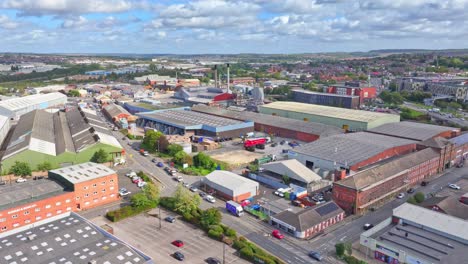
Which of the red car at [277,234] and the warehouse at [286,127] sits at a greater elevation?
the warehouse at [286,127]

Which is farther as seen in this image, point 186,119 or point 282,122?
point 186,119

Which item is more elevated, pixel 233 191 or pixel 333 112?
pixel 333 112

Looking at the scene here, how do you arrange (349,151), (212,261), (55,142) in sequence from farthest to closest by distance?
1. (55,142)
2. (349,151)
3. (212,261)

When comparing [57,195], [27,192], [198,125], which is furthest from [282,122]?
[27,192]

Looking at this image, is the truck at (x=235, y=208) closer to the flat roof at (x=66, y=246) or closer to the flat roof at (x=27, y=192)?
the flat roof at (x=66, y=246)

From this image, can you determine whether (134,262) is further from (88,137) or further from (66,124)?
(66,124)

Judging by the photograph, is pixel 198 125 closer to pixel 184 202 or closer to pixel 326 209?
pixel 184 202

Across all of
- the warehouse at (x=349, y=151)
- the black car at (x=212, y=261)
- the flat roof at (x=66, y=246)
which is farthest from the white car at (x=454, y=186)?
the flat roof at (x=66, y=246)
